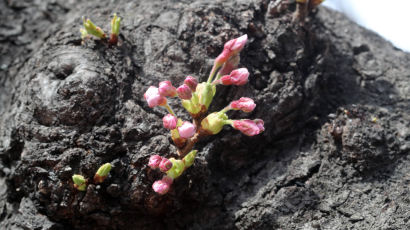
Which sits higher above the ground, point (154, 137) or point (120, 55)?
point (120, 55)

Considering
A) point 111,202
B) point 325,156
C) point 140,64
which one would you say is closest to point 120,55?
point 140,64

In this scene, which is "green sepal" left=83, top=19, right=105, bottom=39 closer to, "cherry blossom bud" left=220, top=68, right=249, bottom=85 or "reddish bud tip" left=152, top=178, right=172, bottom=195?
"cherry blossom bud" left=220, top=68, right=249, bottom=85

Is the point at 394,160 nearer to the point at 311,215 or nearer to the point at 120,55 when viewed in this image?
the point at 311,215

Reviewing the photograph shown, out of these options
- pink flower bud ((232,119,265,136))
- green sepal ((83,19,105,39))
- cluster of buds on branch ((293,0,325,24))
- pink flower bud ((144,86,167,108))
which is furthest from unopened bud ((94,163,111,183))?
cluster of buds on branch ((293,0,325,24))

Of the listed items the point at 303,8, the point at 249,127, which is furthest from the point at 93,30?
the point at 303,8

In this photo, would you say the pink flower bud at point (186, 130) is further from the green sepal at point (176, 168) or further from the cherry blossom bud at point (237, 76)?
the cherry blossom bud at point (237, 76)

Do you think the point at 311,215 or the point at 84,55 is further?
the point at 84,55
